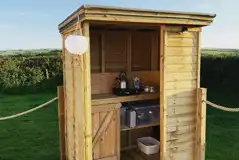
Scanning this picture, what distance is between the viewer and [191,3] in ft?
19.7

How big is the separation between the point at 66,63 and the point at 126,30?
1113 millimetres

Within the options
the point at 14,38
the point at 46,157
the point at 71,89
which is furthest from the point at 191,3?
the point at 14,38

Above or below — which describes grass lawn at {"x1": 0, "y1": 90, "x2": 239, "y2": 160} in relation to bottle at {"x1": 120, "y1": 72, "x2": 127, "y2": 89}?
below

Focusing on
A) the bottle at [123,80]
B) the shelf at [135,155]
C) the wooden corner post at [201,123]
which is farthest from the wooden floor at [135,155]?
the bottle at [123,80]

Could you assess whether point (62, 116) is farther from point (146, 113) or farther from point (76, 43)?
point (76, 43)

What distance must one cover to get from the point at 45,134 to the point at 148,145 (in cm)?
249

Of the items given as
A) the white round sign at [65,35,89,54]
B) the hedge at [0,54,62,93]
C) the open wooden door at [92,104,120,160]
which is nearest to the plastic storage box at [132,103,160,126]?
the open wooden door at [92,104,120,160]

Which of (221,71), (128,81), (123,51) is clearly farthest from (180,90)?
(221,71)

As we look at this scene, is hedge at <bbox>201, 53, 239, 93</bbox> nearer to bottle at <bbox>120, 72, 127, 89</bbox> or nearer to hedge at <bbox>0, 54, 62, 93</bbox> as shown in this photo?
bottle at <bbox>120, 72, 127, 89</bbox>

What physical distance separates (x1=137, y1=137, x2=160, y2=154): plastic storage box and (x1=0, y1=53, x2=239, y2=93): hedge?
207 inches

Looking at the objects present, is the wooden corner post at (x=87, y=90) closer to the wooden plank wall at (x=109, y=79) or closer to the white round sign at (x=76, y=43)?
the white round sign at (x=76, y=43)

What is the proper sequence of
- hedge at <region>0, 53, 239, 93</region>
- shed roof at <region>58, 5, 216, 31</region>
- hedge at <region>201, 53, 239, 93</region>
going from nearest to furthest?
shed roof at <region>58, 5, 216, 31</region> → hedge at <region>201, 53, 239, 93</region> → hedge at <region>0, 53, 239, 93</region>

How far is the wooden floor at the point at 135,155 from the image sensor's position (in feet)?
12.7

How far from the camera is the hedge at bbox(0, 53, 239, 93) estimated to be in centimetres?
830
